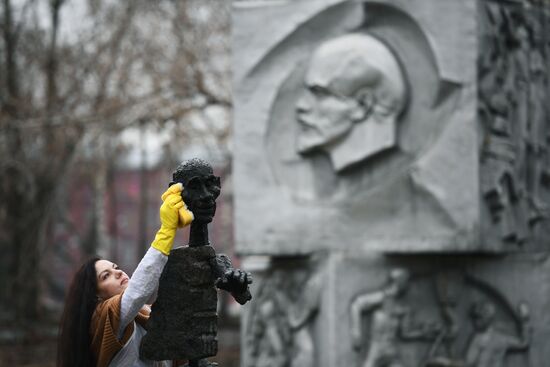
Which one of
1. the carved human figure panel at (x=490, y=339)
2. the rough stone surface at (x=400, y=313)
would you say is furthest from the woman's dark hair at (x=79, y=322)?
the carved human figure panel at (x=490, y=339)

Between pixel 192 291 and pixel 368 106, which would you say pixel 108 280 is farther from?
pixel 368 106

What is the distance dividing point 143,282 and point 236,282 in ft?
1.09

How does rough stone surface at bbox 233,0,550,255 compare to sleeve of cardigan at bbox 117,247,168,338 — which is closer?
sleeve of cardigan at bbox 117,247,168,338

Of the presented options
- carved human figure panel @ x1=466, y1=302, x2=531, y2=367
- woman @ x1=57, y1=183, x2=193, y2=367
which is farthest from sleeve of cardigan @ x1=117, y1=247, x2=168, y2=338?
carved human figure panel @ x1=466, y1=302, x2=531, y2=367

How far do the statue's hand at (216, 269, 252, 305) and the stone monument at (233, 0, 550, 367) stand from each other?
16.5 feet

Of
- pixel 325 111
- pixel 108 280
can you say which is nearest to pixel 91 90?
pixel 325 111

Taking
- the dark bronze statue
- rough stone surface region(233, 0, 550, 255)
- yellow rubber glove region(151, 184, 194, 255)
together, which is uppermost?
rough stone surface region(233, 0, 550, 255)

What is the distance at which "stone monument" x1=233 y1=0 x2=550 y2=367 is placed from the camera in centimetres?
895

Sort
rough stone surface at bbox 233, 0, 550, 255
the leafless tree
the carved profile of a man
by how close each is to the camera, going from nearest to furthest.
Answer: rough stone surface at bbox 233, 0, 550, 255
the carved profile of a man
the leafless tree

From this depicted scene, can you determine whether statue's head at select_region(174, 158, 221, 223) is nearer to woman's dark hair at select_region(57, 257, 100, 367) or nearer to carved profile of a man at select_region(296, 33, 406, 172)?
woman's dark hair at select_region(57, 257, 100, 367)

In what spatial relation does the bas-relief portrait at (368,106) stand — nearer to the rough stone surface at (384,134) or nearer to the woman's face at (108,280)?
the rough stone surface at (384,134)

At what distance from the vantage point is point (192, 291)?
13.2ft

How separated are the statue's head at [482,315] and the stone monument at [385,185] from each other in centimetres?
1

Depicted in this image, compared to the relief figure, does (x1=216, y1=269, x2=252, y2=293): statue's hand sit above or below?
above
